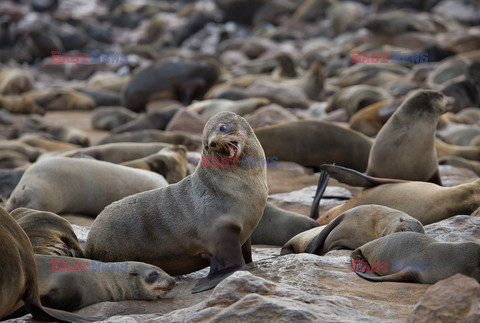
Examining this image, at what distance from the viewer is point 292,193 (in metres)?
7.68

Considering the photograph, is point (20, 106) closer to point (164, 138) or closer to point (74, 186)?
point (164, 138)

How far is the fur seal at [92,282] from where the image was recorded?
417 cm

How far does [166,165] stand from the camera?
26.7 ft

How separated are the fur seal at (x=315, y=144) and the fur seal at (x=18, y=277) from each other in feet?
17.1

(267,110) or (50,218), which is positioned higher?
(50,218)

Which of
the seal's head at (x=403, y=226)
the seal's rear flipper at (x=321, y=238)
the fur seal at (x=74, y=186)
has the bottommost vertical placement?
the fur seal at (x=74, y=186)

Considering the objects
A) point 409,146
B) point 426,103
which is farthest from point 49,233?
point 426,103

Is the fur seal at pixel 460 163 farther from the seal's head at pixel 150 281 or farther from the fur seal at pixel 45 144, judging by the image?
the seal's head at pixel 150 281

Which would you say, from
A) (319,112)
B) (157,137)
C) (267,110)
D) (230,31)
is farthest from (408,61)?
(230,31)

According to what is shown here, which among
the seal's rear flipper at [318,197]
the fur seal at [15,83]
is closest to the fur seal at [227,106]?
the seal's rear flipper at [318,197]

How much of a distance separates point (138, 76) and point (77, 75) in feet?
33.5

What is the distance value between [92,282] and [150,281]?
299mm

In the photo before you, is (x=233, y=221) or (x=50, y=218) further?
(x=50, y=218)

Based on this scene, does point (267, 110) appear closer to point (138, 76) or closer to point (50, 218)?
point (138, 76)
